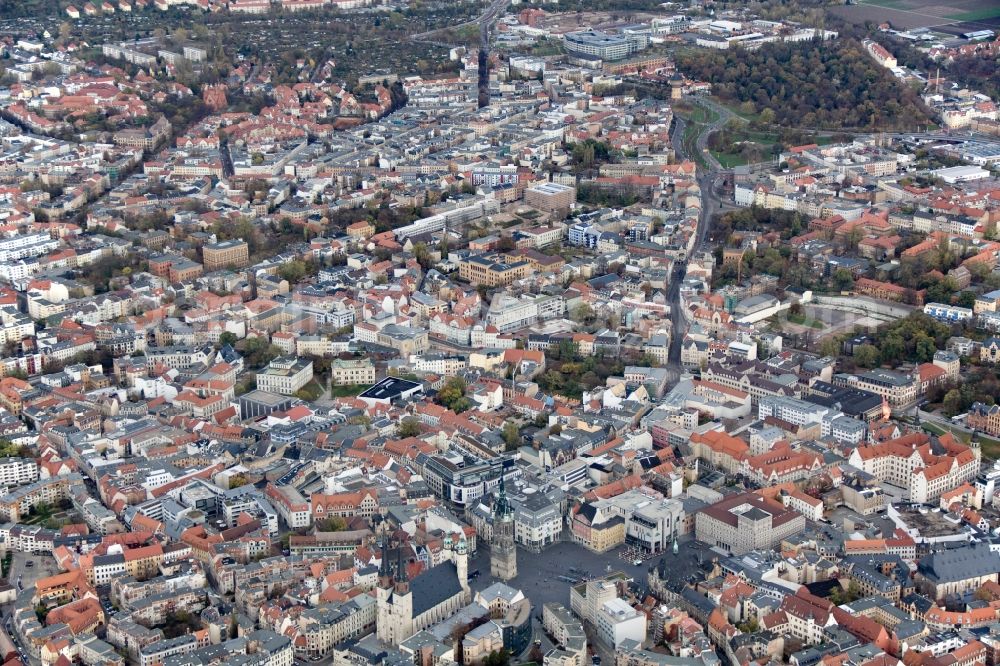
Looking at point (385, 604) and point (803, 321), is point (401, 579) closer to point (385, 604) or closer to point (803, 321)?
point (385, 604)

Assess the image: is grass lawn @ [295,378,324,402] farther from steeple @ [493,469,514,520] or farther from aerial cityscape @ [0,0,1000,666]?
steeple @ [493,469,514,520]

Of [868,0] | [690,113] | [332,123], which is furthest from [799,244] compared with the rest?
[868,0]

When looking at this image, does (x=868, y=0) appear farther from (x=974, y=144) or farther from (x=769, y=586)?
(x=769, y=586)

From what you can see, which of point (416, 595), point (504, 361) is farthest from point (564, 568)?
point (504, 361)

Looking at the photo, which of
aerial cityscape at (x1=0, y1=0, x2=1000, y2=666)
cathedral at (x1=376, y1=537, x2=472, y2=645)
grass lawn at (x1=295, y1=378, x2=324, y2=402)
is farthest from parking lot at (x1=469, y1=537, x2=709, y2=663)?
grass lawn at (x1=295, y1=378, x2=324, y2=402)

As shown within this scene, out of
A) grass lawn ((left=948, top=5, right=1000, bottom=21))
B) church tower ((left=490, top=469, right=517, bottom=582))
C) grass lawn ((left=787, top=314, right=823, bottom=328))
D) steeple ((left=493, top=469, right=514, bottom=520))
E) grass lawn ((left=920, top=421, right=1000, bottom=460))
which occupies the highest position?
grass lawn ((left=948, top=5, right=1000, bottom=21))
